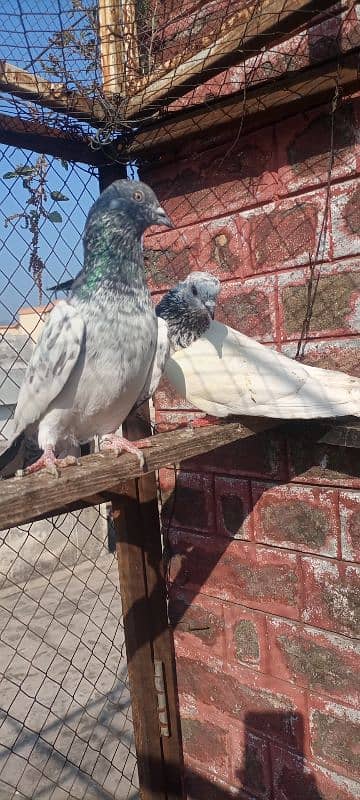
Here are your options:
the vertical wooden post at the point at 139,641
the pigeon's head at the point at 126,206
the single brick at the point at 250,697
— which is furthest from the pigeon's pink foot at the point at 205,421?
the single brick at the point at 250,697

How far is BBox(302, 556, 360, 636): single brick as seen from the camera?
1.58 metres

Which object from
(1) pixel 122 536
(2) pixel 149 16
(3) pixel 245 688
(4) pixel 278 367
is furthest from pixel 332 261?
(3) pixel 245 688

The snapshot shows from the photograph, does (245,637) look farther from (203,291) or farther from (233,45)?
(233,45)

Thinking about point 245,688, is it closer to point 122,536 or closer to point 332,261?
point 122,536

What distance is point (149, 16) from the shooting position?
1.61 meters

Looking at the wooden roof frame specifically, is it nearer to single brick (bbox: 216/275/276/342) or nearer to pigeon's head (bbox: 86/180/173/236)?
pigeon's head (bbox: 86/180/173/236)

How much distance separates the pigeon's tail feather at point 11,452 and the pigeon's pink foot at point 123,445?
24 centimetres

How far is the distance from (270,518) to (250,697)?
65cm

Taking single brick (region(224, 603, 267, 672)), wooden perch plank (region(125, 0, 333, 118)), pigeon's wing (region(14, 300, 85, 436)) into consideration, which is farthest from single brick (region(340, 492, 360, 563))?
wooden perch plank (region(125, 0, 333, 118))

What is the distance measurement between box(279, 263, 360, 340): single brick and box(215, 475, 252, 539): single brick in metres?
0.54

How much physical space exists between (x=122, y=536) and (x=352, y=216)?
125cm

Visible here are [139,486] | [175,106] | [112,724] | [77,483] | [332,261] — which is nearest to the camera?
[77,483]

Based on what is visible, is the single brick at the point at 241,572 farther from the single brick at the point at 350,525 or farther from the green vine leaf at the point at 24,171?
the green vine leaf at the point at 24,171

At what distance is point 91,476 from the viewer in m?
1.04
